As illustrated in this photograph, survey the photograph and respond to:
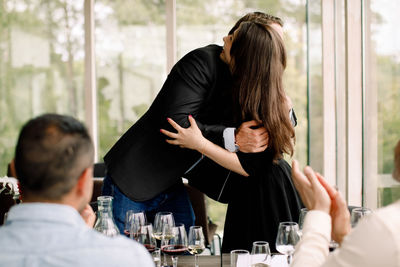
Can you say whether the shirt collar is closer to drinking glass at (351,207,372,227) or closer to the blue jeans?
drinking glass at (351,207,372,227)

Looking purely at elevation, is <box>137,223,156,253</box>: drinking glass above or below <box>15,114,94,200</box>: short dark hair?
below

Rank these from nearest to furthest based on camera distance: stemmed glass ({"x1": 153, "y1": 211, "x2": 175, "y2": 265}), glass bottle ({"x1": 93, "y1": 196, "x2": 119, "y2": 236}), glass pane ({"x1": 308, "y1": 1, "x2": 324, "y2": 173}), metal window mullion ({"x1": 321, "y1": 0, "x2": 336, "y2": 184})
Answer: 1. glass bottle ({"x1": 93, "y1": 196, "x2": 119, "y2": 236})
2. stemmed glass ({"x1": 153, "y1": 211, "x2": 175, "y2": 265})
3. metal window mullion ({"x1": 321, "y1": 0, "x2": 336, "y2": 184})
4. glass pane ({"x1": 308, "y1": 1, "x2": 324, "y2": 173})

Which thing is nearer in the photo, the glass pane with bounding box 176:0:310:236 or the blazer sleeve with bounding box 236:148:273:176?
the blazer sleeve with bounding box 236:148:273:176

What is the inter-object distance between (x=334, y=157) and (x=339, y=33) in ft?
3.02

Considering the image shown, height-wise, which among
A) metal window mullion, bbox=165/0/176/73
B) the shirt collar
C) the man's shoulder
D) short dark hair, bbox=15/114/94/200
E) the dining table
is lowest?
the dining table

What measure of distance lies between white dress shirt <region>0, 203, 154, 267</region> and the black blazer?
4.12 ft

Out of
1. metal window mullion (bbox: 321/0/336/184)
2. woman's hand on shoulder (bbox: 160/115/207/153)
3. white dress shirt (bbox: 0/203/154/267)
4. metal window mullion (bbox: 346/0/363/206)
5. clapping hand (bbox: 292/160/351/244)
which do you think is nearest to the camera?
white dress shirt (bbox: 0/203/154/267)

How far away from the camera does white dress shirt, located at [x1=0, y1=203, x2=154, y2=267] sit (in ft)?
3.55

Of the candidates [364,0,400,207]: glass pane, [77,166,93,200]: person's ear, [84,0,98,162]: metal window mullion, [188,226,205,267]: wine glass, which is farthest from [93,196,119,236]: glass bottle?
[84,0,98,162]: metal window mullion

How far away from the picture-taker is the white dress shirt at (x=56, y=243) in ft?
3.55

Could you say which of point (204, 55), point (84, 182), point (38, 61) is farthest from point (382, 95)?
point (38, 61)

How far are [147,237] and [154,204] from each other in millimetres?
530

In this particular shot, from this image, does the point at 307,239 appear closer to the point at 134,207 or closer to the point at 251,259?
the point at 251,259

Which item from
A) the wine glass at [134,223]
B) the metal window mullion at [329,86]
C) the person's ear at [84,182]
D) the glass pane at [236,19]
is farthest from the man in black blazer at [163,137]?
the glass pane at [236,19]
